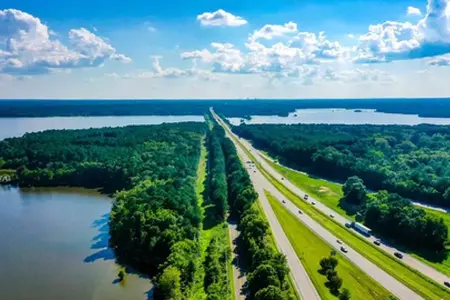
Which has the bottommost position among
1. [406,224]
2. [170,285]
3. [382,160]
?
[170,285]

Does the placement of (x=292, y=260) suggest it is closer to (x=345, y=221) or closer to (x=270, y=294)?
(x=270, y=294)

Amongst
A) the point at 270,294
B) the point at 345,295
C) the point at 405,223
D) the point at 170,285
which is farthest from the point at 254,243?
the point at 405,223

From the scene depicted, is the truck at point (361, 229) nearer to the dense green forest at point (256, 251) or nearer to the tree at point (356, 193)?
the tree at point (356, 193)

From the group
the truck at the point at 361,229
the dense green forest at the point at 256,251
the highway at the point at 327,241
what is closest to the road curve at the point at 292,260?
the highway at the point at 327,241

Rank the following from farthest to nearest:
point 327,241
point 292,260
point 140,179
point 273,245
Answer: point 140,179
point 327,241
point 273,245
point 292,260

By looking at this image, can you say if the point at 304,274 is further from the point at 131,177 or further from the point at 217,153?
the point at 217,153
